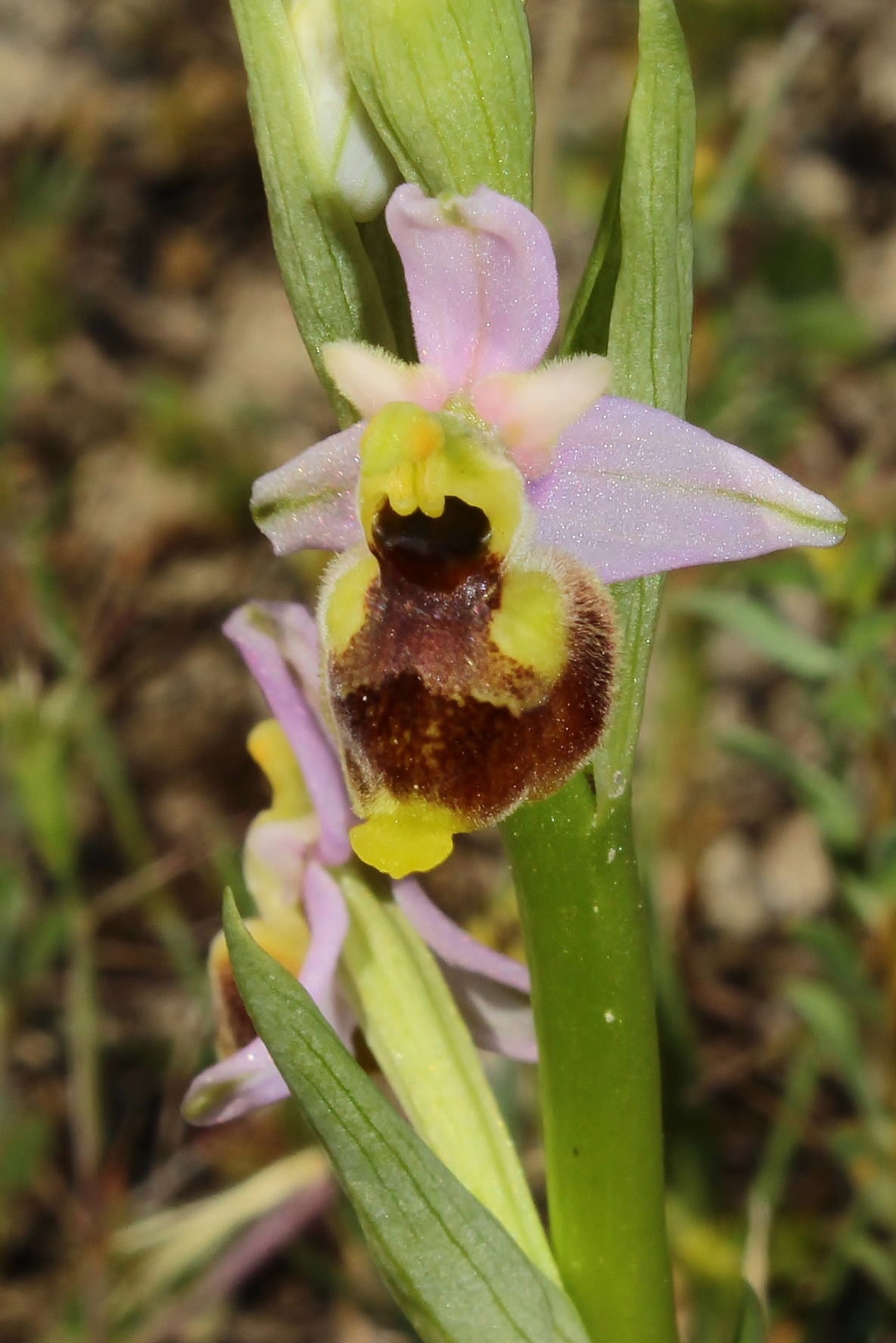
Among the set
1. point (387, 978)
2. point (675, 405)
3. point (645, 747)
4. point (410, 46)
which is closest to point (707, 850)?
point (645, 747)

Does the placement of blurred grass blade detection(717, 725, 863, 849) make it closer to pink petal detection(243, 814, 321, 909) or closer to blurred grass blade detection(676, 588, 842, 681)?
blurred grass blade detection(676, 588, 842, 681)

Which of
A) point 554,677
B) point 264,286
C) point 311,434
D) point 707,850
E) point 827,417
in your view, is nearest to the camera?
point 554,677

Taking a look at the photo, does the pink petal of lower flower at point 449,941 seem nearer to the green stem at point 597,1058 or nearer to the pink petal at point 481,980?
the pink petal at point 481,980

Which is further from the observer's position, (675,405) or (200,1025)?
(200,1025)

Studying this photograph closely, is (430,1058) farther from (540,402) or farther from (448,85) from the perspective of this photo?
(448,85)

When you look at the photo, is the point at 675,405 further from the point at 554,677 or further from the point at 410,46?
the point at 410,46

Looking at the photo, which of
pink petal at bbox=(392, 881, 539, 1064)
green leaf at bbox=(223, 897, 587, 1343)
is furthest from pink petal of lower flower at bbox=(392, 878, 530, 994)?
green leaf at bbox=(223, 897, 587, 1343)

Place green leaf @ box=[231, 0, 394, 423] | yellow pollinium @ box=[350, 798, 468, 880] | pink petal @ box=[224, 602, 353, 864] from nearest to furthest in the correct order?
yellow pollinium @ box=[350, 798, 468, 880]
green leaf @ box=[231, 0, 394, 423]
pink petal @ box=[224, 602, 353, 864]
